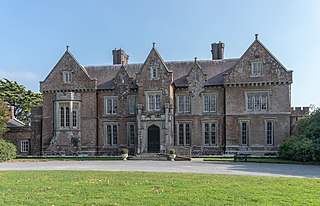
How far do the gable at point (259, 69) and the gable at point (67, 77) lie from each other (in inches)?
661

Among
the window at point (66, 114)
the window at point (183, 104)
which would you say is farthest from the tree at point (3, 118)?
the window at point (183, 104)

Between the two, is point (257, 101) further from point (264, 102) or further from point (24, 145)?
point (24, 145)

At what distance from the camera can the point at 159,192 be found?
13.3 meters

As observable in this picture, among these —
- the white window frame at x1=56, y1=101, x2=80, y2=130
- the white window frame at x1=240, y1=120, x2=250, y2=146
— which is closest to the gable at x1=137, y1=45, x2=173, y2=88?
the white window frame at x1=56, y1=101, x2=80, y2=130

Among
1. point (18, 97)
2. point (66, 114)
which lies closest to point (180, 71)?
point (66, 114)

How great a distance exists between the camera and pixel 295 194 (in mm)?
12992

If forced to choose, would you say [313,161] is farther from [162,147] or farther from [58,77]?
[58,77]

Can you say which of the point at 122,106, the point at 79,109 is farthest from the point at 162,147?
the point at 79,109

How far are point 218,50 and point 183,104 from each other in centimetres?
866

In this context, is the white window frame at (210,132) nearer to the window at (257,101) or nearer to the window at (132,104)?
the window at (257,101)

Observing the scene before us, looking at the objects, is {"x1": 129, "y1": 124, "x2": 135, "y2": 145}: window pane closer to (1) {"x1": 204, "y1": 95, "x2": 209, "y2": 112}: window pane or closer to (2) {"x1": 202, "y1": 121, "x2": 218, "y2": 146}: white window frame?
(2) {"x1": 202, "y1": 121, "x2": 218, "y2": 146}: white window frame

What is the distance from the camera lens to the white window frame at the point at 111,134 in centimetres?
4433

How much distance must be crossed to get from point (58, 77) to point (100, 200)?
35441 mm

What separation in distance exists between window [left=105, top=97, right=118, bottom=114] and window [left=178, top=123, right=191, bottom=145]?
8.14m
